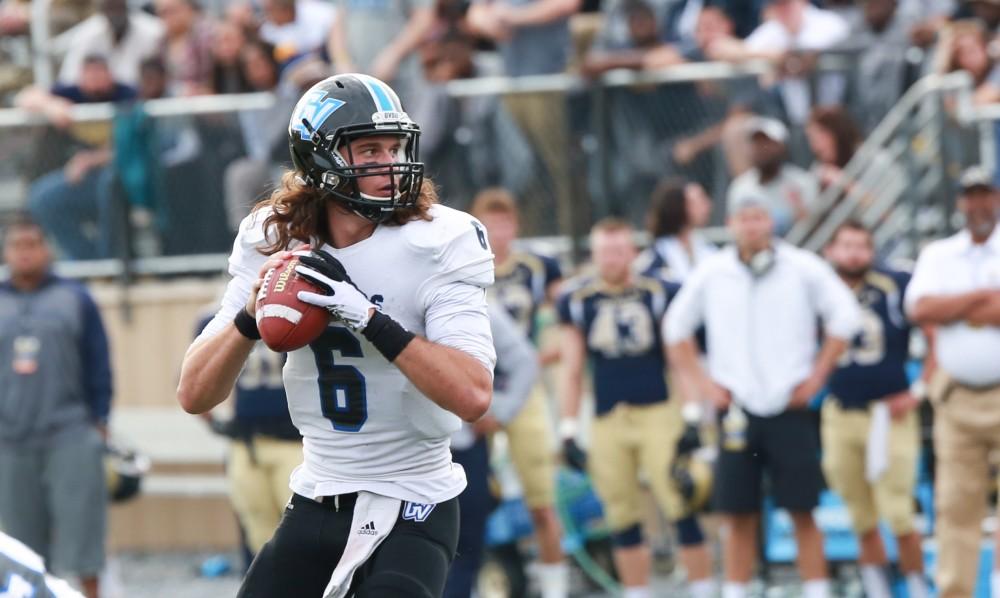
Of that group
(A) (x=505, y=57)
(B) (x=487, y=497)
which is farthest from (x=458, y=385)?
(A) (x=505, y=57)

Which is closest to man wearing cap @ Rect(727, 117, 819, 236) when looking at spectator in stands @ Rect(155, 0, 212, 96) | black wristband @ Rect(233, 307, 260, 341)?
spectator in stands @ Rect(155, 0, 212, 96)

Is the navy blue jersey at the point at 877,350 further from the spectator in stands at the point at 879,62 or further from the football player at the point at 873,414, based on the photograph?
the spectator in stands at the point at 879,62

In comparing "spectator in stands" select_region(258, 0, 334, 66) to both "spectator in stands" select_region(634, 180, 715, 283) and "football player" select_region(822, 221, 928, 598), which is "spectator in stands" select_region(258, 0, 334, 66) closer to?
"spectator in stands" select_region(634, 180, 715, 283)

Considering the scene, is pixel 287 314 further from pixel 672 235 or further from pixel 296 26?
pixel 296 26

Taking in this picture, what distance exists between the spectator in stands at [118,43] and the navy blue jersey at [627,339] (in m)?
4.59

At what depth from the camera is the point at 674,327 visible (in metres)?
9.12

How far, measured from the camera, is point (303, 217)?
16.0ft

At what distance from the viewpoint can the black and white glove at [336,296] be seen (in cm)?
Answer: 452

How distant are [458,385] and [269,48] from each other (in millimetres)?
7520

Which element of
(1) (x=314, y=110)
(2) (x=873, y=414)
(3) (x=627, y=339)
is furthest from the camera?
(3) (x=627, y=339)

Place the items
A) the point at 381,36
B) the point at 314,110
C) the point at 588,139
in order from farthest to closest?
the point at 381,36, the point at 588,139, the point at 314,110

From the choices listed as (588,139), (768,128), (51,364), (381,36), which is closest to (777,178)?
(768,128)

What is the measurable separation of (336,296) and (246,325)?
1.02 ft

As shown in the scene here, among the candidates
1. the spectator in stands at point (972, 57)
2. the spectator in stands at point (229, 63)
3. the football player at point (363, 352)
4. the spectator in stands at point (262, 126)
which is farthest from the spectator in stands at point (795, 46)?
the football player at point (363, 352)
